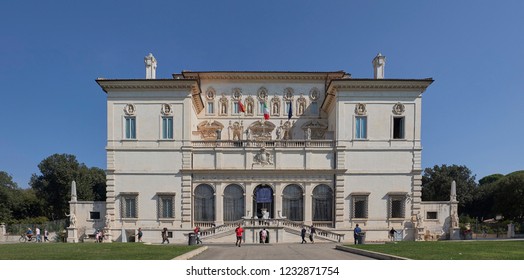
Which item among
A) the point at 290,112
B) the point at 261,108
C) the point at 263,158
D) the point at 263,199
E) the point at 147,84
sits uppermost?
the point at 147,84

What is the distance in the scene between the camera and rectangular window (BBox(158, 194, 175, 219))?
1423 inches

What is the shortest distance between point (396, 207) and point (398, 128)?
282 inches

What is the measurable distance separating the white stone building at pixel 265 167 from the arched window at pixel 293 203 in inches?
3.6

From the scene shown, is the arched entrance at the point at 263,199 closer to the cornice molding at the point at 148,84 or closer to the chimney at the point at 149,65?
the cornice molding at the point at 148,84

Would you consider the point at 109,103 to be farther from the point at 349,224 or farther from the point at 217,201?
the point at 349,224

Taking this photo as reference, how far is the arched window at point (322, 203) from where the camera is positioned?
36.8 meters

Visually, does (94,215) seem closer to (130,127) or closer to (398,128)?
(130,127)

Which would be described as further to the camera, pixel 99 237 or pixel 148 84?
pixel 148 84

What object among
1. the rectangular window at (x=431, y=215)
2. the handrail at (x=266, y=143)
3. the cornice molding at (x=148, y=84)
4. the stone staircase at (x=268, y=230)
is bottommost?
the stone staircase at (x=268, y=230)

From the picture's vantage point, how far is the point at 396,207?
119 feet

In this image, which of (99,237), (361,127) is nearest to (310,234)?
(361,127)

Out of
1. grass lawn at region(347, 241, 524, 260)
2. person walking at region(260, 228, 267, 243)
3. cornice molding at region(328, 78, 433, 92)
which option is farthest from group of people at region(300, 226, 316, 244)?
cornice molding at region(328, 78, 433, 92)

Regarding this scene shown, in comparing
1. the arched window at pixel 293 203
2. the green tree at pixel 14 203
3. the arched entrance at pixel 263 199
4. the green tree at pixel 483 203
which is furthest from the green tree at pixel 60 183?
the green tree at pixel 483 203

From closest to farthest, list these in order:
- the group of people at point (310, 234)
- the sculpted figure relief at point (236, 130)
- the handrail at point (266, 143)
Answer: the group of people at point (310, 234)
the handrail at point (266, 143)
the sculpted figure relief at point (236, 130)
